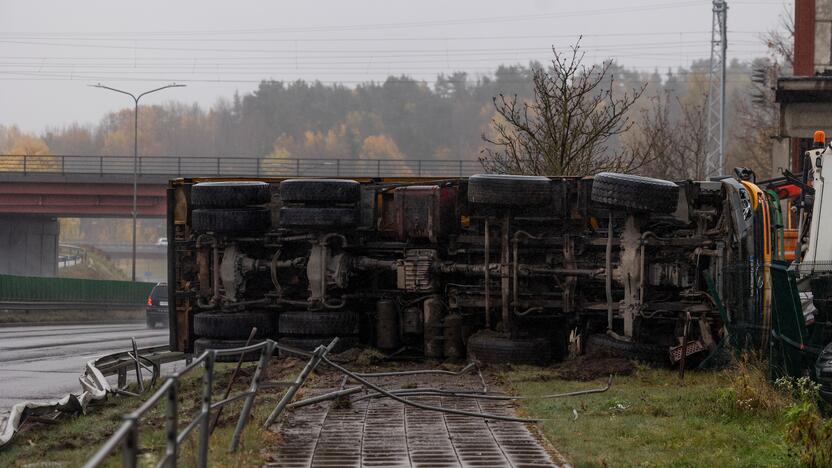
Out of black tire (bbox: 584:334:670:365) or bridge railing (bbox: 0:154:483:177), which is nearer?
black tire (bbox: 584:334:670:365)

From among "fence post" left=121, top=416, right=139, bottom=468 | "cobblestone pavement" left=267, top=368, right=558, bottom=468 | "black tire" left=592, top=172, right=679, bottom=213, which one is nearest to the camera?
"fence post" left=121, top=416, right=139, bottom=468

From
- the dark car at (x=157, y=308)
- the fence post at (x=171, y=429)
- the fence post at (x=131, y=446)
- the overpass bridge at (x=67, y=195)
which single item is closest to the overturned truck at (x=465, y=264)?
the fence post at (x=171, y=429)

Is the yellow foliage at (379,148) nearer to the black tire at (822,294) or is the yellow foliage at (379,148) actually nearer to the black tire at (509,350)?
the black tire at (509,350)

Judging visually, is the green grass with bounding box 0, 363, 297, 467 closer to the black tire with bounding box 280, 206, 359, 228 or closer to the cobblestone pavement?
the cobblestone pavement

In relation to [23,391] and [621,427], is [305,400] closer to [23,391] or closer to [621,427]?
[621,427]

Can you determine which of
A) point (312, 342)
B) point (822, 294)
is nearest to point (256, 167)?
point (312, 342)

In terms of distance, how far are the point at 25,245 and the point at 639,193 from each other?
63685mm

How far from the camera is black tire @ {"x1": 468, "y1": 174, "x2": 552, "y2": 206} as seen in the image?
14523 mm

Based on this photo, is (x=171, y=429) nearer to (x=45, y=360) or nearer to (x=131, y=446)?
(x=131, y=446)

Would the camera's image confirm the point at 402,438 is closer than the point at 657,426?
Yes

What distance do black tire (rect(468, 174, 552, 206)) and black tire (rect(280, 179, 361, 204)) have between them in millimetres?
1667

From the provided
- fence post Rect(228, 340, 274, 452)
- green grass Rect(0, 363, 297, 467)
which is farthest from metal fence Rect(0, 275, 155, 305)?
fence post Rect(228, 340, 274, 452)

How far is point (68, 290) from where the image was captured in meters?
52.1

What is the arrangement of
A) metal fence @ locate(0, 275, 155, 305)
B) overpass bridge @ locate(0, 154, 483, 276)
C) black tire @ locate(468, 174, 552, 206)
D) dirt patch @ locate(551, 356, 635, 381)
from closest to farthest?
dirt patch @ locate(551, 356, 635, 381) < black tire @ locate(468, 174, 552, 206) < metal fence @ locate(0, 275, 155, 305) < overpass bridge @ locate(0, 154, 483, 276)
